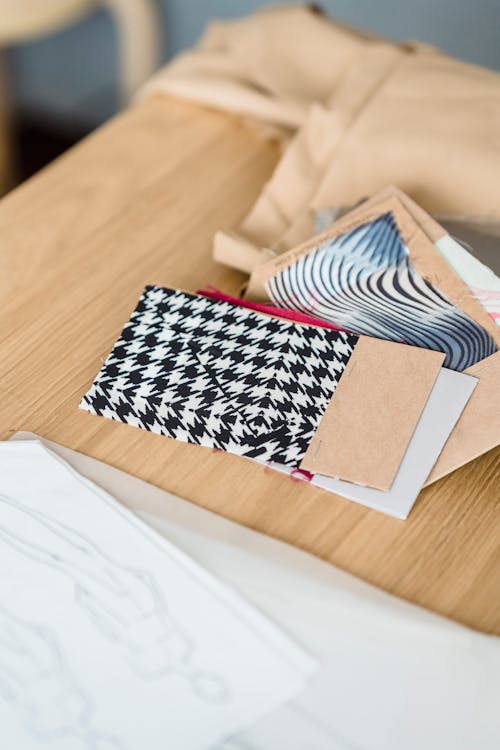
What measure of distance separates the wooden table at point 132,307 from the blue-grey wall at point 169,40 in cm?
50

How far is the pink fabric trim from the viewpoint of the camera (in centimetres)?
68

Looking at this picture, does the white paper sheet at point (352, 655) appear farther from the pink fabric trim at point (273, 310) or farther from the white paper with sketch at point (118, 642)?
the pink fabric trim at point (273, 310)

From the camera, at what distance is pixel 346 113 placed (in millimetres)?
860

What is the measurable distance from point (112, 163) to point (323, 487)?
459 millimetres

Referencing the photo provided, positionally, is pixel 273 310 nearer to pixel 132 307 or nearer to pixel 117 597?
pixel 132 307

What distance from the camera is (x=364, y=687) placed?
0.48 meters

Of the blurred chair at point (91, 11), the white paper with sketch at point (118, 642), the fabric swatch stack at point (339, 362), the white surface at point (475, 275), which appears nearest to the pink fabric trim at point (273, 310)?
the fabric swatch stack at point (339, 362)

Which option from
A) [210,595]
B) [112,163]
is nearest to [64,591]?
[210,595]

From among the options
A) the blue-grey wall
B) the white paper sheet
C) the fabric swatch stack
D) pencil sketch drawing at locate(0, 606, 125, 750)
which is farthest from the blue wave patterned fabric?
the blue-grey wall

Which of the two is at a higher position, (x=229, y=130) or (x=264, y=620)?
(x=229, y=130)

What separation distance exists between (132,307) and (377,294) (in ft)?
0.64

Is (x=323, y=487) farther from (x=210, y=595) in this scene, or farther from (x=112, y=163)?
(x=112, y=163)

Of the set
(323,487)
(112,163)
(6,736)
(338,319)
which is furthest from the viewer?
(112,163)

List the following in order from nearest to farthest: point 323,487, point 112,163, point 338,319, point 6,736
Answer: point 6,736 → point 323,487 → point 338,319 → point 112,163
